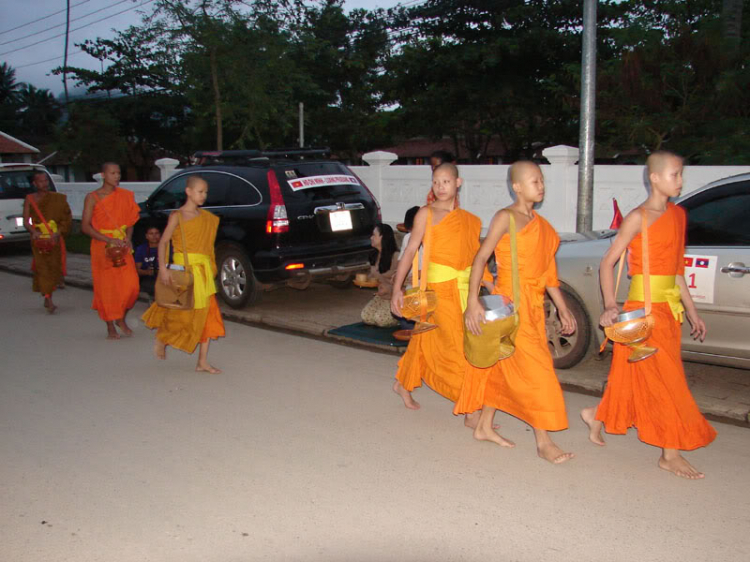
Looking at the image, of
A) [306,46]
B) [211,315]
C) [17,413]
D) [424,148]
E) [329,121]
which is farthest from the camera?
[424,148]

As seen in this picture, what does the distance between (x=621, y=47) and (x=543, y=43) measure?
11822mm

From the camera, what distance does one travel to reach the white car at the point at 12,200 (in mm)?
16000

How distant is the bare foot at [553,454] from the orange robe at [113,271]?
5115 millimetres

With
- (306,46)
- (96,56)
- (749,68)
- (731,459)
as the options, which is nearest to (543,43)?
(306,46)

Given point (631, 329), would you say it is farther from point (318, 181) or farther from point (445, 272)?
point (318, 181)

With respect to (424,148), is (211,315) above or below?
below

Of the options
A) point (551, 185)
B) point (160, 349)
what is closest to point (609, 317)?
point (160, 349)

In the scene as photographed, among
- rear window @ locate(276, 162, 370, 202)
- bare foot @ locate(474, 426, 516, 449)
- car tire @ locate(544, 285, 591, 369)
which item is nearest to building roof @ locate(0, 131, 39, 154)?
rear window @ locate(276, 162, 370, 202)

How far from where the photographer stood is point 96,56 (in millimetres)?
41500

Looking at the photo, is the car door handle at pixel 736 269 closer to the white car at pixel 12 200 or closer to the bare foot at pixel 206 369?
the bare foot at pixel 206 369

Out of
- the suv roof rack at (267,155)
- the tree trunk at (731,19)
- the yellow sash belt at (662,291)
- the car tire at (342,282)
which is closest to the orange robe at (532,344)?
the yellow sash belt at (662,291)

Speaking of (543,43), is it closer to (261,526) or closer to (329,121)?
(329,121)

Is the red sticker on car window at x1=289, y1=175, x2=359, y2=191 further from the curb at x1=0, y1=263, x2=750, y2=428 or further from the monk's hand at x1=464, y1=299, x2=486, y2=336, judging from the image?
the monk's hand at x1=464, y1=299, x2=486, y2=336

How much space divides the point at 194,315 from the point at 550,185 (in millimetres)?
6463
